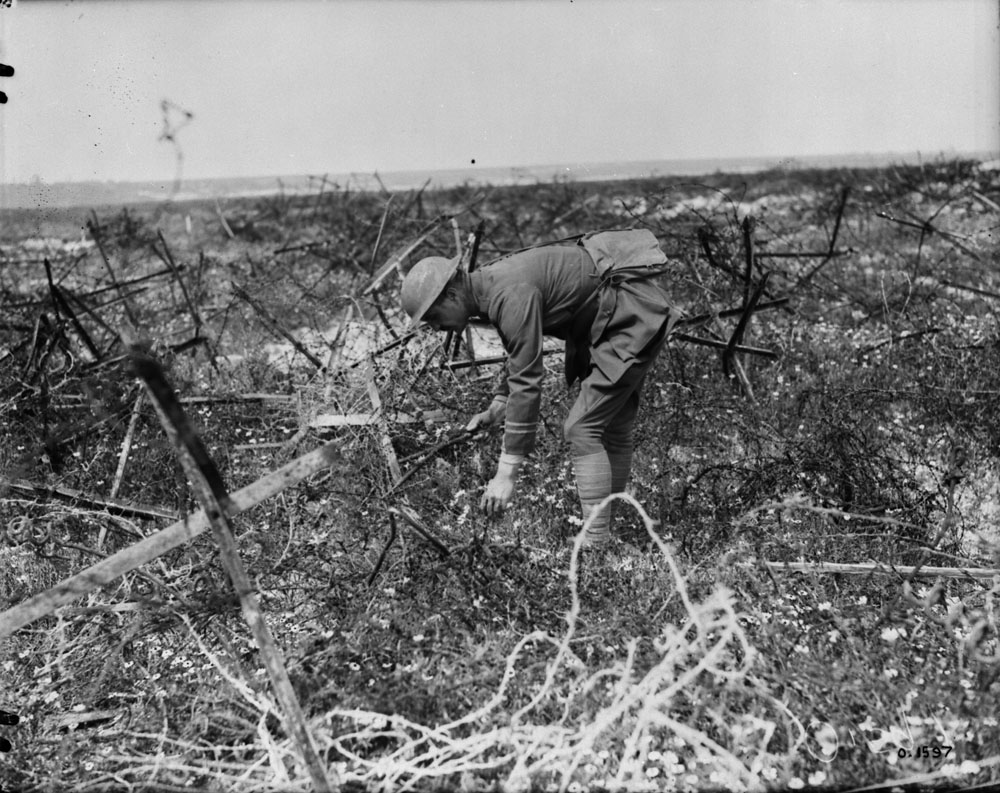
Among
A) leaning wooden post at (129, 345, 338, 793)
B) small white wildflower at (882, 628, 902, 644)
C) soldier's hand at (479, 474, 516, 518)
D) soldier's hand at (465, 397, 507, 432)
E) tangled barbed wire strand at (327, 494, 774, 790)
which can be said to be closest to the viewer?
leaning wooden post at (129, 345, 338, 793)

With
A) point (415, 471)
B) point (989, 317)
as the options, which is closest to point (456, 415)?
point (415, 471)

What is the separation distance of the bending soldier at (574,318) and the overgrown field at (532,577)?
1.48 feet

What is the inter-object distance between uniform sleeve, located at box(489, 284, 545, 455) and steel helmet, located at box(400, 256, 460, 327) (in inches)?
9.3

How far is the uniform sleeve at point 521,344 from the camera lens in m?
3.59

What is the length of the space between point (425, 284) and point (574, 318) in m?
0.74

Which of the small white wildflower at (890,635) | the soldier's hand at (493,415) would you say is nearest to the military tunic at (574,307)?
the soldier's hand at (493,415)

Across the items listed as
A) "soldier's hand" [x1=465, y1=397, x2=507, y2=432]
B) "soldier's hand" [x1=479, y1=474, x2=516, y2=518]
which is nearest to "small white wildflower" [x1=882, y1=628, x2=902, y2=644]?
"soldier's hand" [x1=479, y1=474, x2=516, y2=518]

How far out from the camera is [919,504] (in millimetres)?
4254

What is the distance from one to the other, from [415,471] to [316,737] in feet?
6.79

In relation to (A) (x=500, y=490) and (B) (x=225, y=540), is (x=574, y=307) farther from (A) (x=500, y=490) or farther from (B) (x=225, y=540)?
(B) (x=225, y=540)

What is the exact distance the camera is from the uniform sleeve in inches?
141

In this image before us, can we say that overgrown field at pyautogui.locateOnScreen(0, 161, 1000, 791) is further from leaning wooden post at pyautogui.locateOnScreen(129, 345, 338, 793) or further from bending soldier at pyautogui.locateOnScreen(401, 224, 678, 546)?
bending soldier at pyautogui.locateOnScreen(401, 224, 678, 546)

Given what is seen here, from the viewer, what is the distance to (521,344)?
361 cm

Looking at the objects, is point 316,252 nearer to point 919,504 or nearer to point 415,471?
point 415,471
